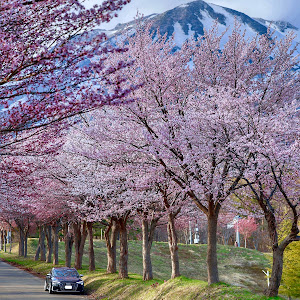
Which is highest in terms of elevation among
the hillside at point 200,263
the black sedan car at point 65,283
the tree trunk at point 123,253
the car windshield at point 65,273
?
the tree trunk at point 123,253

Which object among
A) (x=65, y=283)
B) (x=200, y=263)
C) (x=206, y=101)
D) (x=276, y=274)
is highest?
(x=206, y=101)

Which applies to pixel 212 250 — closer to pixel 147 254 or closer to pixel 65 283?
pixel 147 254

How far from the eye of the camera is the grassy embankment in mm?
13430

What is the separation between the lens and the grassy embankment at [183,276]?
13.4 meters

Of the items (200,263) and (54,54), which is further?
(200,263)

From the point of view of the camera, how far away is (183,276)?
16.8 meters

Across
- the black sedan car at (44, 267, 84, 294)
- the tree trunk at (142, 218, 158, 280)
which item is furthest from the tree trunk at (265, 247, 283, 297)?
the black sedan car at (44, 267, 84, 294)

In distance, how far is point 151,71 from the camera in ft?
46.7

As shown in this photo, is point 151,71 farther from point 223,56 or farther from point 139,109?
point 223,56

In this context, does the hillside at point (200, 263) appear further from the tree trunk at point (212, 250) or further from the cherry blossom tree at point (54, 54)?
the cherry blossom tree at point (54, 54)

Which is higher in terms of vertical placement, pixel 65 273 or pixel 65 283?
pixel 65 273

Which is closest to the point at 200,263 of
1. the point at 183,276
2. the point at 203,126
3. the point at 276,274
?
the point at 183,276

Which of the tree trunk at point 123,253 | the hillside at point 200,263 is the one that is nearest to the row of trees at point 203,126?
the tree trunk at point 123,253

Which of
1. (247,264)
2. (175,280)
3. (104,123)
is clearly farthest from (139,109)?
(247,264)
